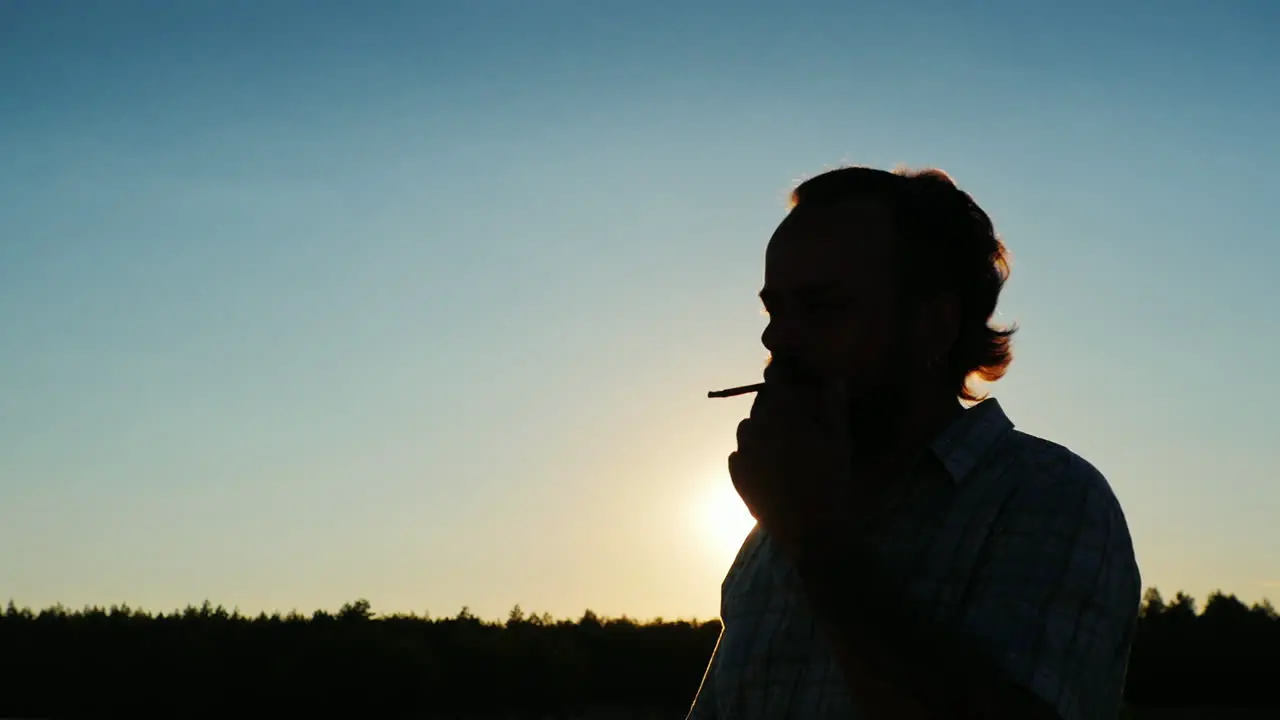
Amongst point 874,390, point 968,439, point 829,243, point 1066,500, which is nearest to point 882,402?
point 874,390

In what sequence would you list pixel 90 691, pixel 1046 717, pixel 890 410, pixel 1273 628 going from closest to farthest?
pixel 1046 717 < pixel 890 410 < pixel 90 691 < pixel 1273 628

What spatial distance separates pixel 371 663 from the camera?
1494 inches

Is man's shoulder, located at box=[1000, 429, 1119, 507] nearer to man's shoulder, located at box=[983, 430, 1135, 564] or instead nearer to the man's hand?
man's shoulder, located at box=[983, 430, 1135, 564]

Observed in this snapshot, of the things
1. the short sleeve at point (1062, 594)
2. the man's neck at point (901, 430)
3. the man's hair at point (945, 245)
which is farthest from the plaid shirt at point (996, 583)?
the man's hair at point (945, 245)

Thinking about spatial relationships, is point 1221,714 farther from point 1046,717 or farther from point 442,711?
Result: point 1046,717

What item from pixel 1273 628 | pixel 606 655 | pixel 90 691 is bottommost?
pixel 90 691

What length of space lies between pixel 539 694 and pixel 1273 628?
25.7 meters

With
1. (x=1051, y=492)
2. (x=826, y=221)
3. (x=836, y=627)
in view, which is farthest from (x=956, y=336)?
(x=836, y=627)

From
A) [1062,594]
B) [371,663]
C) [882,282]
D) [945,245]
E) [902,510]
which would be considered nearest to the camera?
[1062,594]

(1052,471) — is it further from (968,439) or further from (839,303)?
(839,303)

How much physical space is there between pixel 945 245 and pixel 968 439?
2.07 feet

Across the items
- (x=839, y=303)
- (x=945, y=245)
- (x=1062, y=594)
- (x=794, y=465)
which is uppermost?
(x=945, y=245)

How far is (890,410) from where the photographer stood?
297cm

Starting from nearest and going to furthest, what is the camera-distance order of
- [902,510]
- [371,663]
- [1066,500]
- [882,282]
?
[1066,500] → [902,510] → [882,282] → [371,663]
